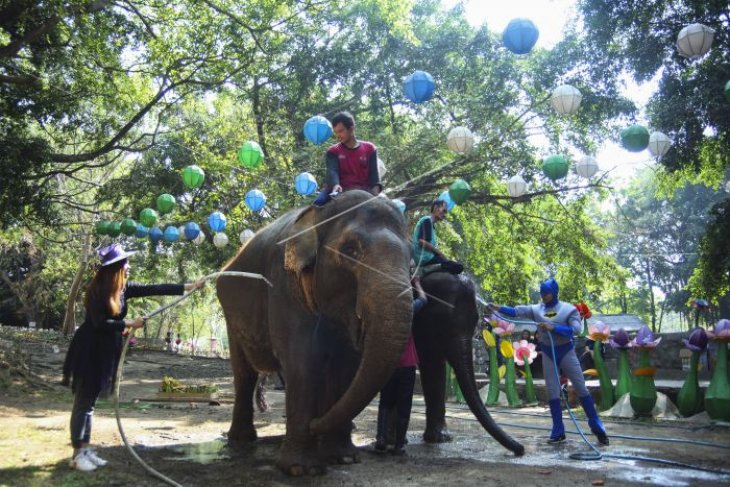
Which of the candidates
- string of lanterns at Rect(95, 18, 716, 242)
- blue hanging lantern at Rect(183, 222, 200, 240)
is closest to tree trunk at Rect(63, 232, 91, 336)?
blue hanging lantern at Rect(183, 222, 200, 240)

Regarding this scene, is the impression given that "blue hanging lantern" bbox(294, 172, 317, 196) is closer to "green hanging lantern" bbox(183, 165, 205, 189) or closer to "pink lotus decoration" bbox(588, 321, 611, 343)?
"green hanging lantern" bbox(183, 165, 205, 189)

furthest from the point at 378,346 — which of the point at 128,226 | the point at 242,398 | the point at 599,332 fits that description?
the point at 128,226

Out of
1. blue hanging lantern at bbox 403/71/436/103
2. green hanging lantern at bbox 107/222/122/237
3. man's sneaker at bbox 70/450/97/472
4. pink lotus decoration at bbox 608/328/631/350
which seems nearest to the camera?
man's sneaker at bbox 70/450/97/472

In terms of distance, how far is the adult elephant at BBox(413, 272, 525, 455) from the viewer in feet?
21.5

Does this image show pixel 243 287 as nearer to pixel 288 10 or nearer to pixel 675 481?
pixel 675 481

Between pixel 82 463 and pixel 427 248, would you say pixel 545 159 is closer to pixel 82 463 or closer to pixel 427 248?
pixel 427 248

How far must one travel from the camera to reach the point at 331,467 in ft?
18.4

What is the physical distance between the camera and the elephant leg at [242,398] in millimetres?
7109

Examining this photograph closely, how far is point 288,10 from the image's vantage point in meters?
15.3

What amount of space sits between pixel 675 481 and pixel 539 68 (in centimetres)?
1434

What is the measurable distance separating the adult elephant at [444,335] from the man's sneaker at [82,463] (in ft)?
10.9

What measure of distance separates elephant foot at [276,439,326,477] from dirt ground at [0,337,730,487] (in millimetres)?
105

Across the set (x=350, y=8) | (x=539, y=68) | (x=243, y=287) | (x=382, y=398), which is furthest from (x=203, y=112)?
(x=382, y=398)

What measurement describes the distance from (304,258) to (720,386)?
608 cm
